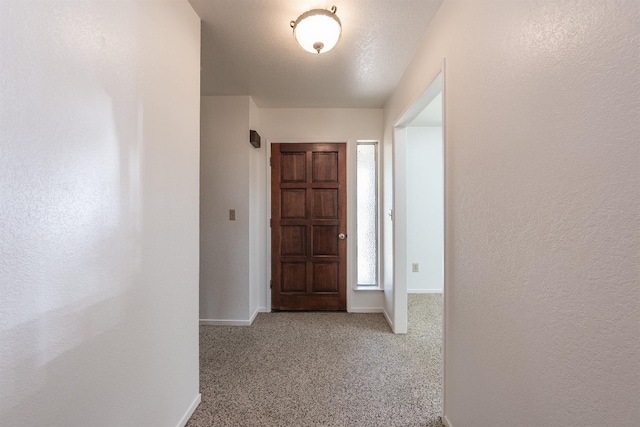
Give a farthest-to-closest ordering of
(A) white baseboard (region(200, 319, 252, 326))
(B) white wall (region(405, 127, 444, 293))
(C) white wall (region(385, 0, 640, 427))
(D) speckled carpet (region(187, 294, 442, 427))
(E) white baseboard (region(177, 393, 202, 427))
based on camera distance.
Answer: (B) white wall (region(405, 127, 444, 293)), (A) white baseboard (region(200, 319, 252, 326)), (D) speckled carpet (region(187, 294, 442, 427)), (E) white baseboard (region(177, 393, 202, 427)), (C) white wall (region(385, 0, 640, 427))

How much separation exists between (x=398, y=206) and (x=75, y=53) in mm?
2534

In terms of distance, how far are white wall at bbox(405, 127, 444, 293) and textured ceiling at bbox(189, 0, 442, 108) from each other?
1.39 m

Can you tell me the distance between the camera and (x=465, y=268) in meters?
1.42

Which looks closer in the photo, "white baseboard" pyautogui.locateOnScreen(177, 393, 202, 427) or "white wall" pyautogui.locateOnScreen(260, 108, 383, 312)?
"white baseboard" pyautogui.locateOnScreen(177, 393, 202, 427)

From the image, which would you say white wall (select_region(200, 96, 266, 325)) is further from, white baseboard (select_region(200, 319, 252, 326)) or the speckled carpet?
the speckled carpet

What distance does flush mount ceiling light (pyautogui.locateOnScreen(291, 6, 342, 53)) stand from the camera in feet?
5.37

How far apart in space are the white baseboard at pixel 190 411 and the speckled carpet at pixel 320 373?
0.12 ft

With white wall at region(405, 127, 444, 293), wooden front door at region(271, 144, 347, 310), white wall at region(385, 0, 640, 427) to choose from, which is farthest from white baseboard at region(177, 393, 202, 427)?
white wall at region(405, 127, 444, 293)

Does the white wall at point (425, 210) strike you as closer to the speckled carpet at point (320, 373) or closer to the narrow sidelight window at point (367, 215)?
the narrow sidelight window at point (367, 215)

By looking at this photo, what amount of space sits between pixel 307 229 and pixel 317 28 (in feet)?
7.19

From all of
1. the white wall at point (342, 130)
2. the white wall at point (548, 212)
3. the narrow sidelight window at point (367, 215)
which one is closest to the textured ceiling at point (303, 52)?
the white wall at point (342, 130)

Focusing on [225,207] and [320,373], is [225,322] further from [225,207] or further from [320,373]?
[320,373]

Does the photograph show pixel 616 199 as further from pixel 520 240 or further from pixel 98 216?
pixel 98 216

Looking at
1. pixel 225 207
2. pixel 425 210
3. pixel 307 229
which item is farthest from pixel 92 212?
pixel 425 210
